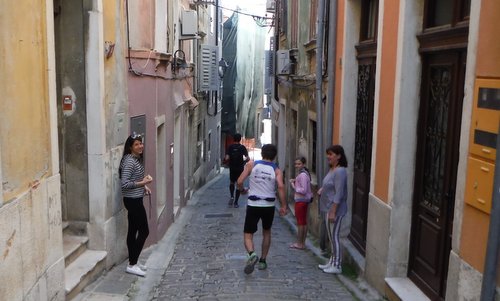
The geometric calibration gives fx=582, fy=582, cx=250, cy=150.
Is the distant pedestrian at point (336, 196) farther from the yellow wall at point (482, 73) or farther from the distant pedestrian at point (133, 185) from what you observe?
the yellow wall at point (482, 73)

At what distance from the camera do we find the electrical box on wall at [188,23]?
1412 cm

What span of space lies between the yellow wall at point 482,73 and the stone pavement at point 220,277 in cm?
201

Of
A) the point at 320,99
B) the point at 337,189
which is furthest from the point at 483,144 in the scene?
the point at 320,99

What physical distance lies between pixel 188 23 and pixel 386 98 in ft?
29.5

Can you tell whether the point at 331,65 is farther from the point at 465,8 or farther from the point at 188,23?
the point at 188,23

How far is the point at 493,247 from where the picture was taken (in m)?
3.57

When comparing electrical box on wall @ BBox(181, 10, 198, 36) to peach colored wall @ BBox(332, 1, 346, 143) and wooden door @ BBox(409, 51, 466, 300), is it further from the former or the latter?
wooden door @ BBox(409, 51, 466, 300)

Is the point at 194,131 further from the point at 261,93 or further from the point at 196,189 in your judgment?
the point at 261,93

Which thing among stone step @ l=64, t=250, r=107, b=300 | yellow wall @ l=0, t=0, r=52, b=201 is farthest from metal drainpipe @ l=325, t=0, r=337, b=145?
yellow wall @ l=0, t=0, r=52, b=201

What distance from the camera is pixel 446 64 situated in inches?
203

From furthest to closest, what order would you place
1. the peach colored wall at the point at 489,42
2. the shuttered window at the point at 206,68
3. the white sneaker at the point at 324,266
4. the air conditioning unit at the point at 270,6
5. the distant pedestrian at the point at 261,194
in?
the air conditioning unit at the point at 270,6 → the shuttered window at the point at 206,68 → the white sneaker at the point at 324,266 → the distant pedestrian at the point at 261,194 → the peach colored wall at the point at 489,42

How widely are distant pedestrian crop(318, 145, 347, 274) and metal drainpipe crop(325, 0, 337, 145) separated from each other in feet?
5.80

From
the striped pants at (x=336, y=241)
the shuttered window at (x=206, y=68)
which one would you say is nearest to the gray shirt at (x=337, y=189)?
the striped pants at (x=336, y=241)

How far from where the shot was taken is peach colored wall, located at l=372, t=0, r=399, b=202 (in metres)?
5.93
